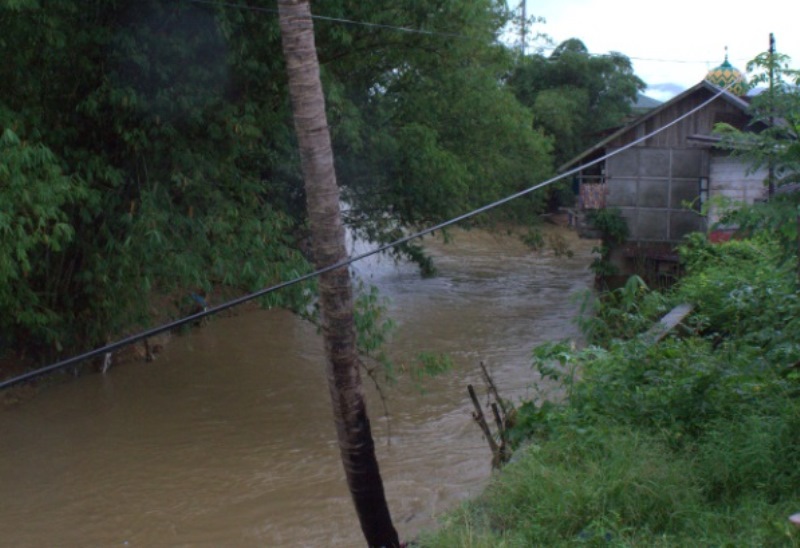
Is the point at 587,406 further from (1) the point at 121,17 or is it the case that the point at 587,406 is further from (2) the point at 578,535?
(1) the point at 121,17

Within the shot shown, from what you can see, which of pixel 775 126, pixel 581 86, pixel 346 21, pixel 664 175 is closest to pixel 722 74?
pixel 664 175

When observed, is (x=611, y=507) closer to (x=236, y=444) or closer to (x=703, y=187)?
(x=236, y=444)

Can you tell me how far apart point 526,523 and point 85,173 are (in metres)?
7.25

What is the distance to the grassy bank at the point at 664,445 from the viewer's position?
15.0ft

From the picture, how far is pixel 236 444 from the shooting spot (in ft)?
36.3

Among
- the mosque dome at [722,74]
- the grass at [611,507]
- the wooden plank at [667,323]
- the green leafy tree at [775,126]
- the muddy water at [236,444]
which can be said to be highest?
the mosque dome at [722,74]

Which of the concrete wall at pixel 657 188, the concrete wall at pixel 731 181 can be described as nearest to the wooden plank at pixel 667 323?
the concrete wall at pixel 731 181

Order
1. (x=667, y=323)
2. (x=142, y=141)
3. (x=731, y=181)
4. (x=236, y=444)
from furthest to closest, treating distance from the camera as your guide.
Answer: (x=731, y=181), (x=236, y=444), (x=142, y=141), (x=667, y=323)

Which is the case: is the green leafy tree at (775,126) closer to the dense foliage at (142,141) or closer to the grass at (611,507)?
the grass at (611,507)

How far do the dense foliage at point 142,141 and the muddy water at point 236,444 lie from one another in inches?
54.6

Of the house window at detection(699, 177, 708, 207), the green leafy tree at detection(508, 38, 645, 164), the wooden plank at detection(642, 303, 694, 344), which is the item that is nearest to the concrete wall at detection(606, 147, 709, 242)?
the house window at detection(699, 177, 708, 207)

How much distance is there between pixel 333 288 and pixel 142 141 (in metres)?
4.94

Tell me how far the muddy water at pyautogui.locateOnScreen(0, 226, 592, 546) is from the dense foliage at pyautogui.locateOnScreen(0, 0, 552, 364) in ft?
4.55

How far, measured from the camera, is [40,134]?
9.36 metres
